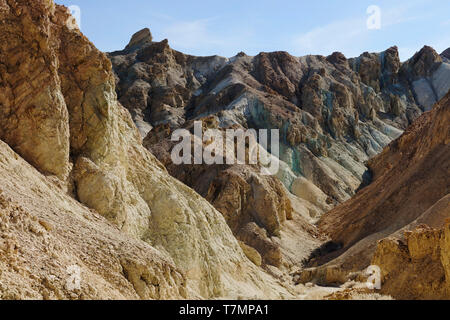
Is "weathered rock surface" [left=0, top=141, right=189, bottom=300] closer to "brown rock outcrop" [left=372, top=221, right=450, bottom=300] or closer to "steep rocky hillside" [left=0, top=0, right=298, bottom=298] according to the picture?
"steep rocky hillside" [left=0, top=0, right=298, bottom=298]

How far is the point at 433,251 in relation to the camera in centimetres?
1956

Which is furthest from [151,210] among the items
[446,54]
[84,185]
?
[446,54]

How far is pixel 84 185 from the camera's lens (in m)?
17.6

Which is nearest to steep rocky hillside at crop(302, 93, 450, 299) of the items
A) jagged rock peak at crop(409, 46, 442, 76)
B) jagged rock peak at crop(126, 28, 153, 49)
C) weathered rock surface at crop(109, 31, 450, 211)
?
weathered rock surface at crop(109, 31, 450, 211)

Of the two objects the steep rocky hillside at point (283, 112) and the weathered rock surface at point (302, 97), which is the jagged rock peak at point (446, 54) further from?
the steep rocky hillside at point (283, 112)

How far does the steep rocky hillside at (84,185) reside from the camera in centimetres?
1302

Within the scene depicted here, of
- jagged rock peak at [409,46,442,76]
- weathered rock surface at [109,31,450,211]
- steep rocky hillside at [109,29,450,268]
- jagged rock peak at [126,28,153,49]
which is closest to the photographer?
steep rocky hillside at [109,29,450,268]

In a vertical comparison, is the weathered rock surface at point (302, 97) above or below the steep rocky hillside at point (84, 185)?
above

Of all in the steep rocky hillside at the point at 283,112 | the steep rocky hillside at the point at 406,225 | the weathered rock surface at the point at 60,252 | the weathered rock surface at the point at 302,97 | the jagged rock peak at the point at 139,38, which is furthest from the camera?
the jagged rock peak at the point at 139,38

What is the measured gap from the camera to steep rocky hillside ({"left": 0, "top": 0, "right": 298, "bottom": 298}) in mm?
13016

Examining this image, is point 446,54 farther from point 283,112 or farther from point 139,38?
point 139,38

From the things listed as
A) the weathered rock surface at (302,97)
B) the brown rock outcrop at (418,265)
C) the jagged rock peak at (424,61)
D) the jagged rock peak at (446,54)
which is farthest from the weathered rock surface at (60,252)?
the jagged rock peak at (446,54)

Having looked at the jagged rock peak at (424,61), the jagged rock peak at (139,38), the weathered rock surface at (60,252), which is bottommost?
the weathered rock surface at (60,252)
